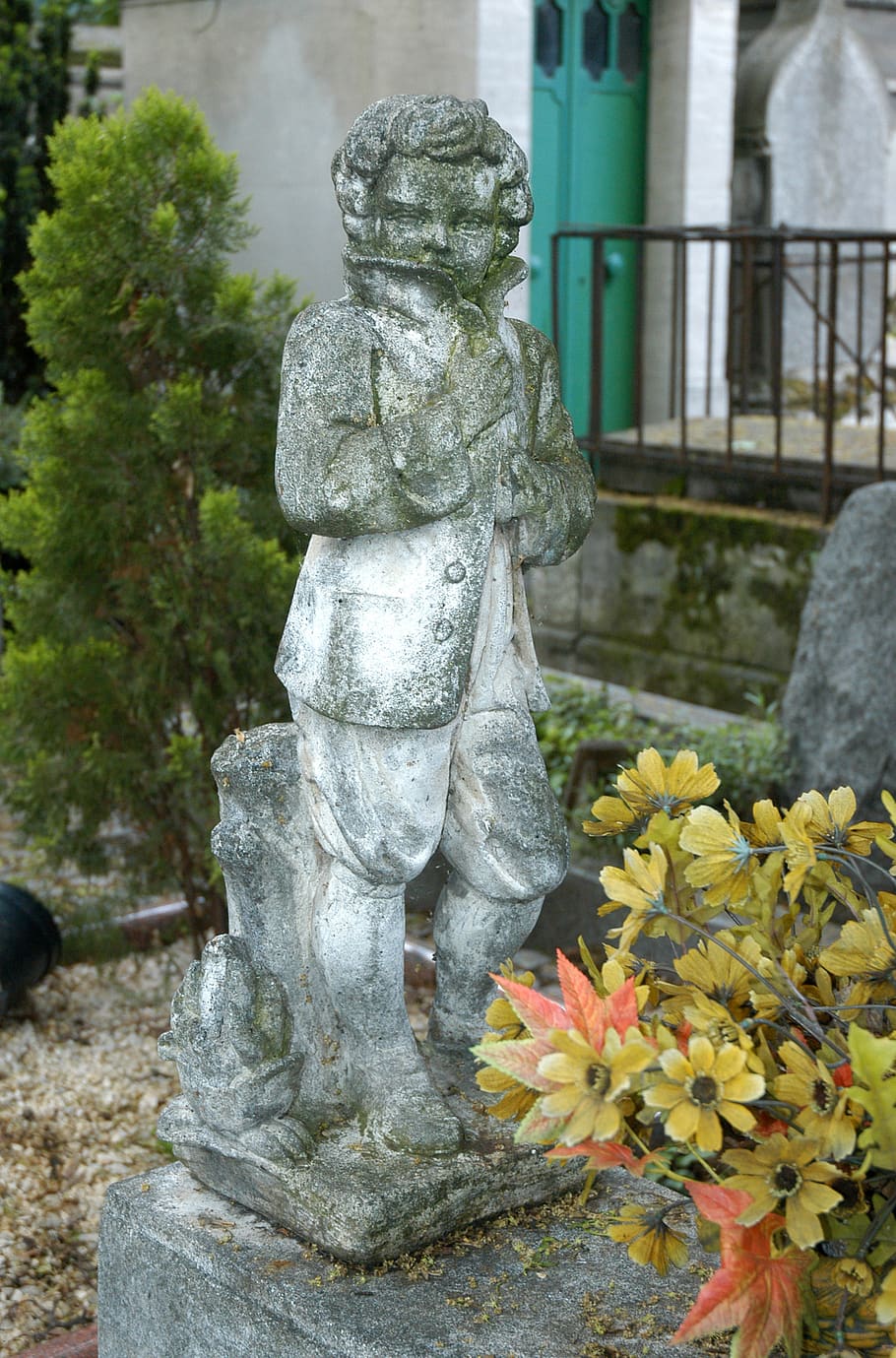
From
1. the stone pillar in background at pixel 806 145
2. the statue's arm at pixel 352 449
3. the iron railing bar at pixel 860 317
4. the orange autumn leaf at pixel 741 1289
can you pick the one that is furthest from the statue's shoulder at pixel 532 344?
the stone pillar in background at pixel 806 145

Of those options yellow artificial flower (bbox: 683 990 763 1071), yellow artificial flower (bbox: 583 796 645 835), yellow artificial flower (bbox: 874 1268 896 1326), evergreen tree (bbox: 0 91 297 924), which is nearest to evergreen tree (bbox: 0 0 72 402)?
evergreen tree (bbox: 0 91 297 924)

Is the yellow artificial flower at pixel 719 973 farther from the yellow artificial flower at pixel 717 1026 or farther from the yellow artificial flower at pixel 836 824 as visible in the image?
the yellow artificial flower at pixel 836 824

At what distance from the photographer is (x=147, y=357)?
16.0ft

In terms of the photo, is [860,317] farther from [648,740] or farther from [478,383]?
[478,383]

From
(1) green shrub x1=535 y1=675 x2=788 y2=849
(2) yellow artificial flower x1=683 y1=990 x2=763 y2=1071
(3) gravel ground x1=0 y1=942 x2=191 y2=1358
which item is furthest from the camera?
(1) green shrub x1=535 y1=675 x2=788 y2=849

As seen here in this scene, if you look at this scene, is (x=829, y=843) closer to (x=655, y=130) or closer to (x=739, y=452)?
(x=739, y=452)

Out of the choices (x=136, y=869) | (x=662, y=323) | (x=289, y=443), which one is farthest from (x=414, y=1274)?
(x=662, y=323)

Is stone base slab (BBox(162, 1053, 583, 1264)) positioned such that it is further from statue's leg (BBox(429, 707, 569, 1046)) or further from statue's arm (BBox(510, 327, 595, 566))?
statue's arm (BBox(510, 327, 595, 566))

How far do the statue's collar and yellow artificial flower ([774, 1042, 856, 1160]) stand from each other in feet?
4.59

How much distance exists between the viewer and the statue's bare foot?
2.85 metres

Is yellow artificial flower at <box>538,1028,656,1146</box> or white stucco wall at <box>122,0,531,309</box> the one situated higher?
white stucco wall at <box>122,0,531,309</box>

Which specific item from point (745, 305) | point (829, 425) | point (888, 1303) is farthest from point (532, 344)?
point (745, 305)

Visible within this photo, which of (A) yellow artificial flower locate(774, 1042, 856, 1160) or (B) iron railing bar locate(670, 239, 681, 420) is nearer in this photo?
(A) yellow artificial flower locate(774, 1042, 856, 1160)

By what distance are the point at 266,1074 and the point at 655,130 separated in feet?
26.7
